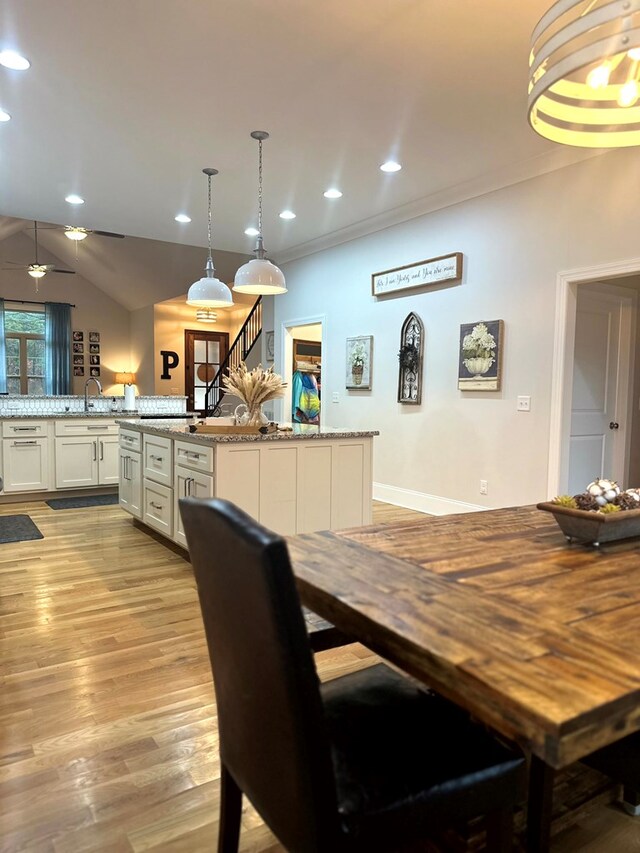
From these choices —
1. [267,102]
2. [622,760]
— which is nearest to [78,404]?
[267,102]

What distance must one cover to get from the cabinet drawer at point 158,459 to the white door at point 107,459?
72.2 inches

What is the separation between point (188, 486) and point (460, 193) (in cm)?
334

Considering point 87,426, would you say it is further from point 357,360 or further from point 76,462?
point 357,360

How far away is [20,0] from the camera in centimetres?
254

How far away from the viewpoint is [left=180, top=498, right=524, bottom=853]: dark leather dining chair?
2.68 ft

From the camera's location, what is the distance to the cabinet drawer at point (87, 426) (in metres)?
5.78

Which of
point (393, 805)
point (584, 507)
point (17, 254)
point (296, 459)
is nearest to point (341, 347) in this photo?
point (296, 459)

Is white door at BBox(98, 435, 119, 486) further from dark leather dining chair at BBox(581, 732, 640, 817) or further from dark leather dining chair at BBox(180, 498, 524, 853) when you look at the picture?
dark leather dining chair at BBox(581, 732, 640, 817)

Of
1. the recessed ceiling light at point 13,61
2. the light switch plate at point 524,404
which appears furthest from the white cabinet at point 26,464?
the light switch plate at point 524,404

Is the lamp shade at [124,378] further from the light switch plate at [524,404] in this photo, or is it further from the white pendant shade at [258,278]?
the light switch plate at [524,404]

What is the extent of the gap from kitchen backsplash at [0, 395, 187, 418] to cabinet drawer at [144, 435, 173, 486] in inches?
89.0

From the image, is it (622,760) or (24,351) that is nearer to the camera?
(622,760)

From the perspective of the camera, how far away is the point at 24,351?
10711 millimetres

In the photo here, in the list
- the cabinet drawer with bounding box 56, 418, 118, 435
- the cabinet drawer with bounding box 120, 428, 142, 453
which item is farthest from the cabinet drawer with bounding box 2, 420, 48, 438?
the cabinet drawer with bounding box 120, 428, 142, 453
